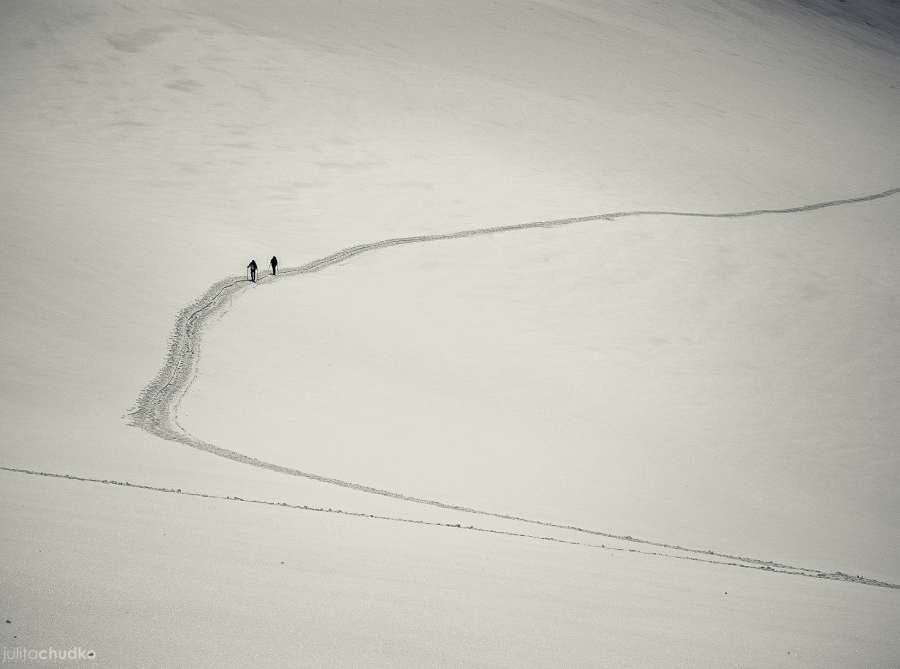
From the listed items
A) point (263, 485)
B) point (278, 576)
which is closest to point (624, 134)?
point (263, 485)

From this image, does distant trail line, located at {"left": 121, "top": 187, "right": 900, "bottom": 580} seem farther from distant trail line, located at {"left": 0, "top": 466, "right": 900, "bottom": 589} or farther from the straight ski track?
distant trail line, located at {"left": 0, "top": 466, "right": 900, "bottom": 589}

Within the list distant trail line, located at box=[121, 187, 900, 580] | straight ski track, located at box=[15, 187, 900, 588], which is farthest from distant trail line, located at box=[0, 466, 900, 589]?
distant trail line, located at box=[121, 187, 900, 580]

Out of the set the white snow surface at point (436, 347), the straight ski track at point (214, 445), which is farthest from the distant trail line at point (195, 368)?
the white snow surface at point (436, 347)

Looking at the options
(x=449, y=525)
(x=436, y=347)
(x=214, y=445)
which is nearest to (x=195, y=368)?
(x=214, y=445)

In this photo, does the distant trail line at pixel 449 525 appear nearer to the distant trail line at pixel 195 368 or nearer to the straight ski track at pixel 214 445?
the straight ski track at pixel 214 445

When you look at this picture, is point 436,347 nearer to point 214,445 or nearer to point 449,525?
point 214,445
